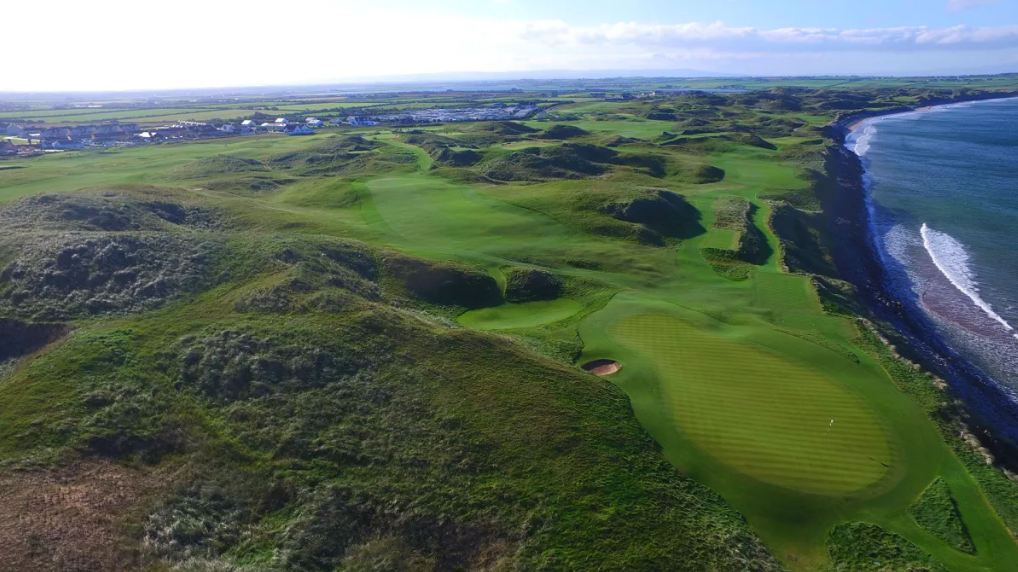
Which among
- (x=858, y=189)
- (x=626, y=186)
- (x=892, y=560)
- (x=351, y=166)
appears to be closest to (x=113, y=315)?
(x=892, y=560)

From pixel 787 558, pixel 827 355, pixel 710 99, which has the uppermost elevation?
pixel 710 99

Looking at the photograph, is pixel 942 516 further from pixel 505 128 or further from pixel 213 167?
pixel 505 128

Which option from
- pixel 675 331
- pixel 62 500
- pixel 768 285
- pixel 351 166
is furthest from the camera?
pixel 351 166

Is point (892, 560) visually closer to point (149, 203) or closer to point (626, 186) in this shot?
point (626, 186)

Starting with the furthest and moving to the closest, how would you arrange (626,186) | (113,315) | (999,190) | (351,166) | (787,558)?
(351,166)
(999,190)
(626,186)
(113,315)
(787,558)

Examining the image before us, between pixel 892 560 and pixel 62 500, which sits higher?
pixel 62 500

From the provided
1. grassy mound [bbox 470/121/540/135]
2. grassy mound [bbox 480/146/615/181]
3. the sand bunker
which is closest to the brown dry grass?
the sand bunker

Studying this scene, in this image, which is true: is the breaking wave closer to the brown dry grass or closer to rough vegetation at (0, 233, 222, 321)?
rough vegetation at (0, 233, 222, 321)
